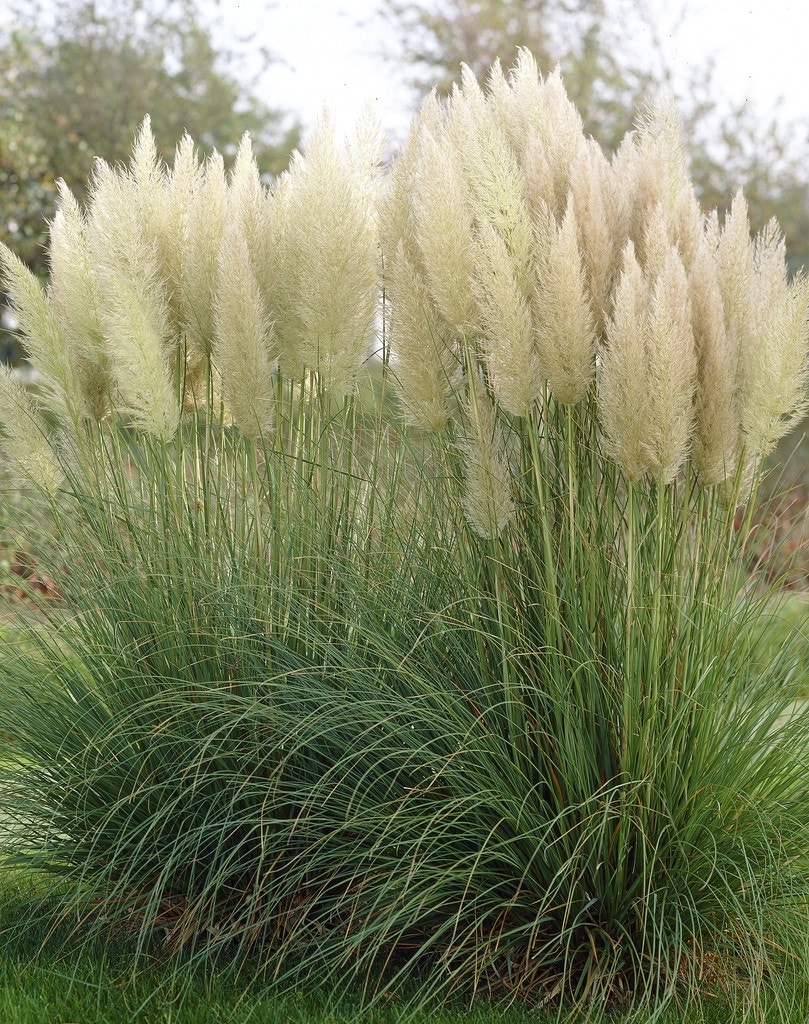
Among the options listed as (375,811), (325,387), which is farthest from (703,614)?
(325,387)

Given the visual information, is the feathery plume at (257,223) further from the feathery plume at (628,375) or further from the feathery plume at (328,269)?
the feathery plume at (628,375)

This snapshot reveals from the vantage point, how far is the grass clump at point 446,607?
254cm

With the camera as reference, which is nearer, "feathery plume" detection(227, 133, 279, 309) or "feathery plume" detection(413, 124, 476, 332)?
"feathery plume" detection(413, 124, 476, 332)

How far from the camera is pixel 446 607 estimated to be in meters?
2.56

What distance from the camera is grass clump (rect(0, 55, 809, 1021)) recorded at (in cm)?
254

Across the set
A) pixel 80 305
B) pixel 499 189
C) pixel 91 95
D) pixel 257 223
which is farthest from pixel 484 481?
pixel 91 95

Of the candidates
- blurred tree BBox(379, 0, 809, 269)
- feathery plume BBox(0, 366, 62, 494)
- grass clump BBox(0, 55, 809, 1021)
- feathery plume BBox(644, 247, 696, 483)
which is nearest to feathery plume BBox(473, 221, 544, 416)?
grass clump BBox(0, 55, 809, 1021)

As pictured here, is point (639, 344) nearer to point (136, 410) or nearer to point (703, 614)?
point (703, 614)

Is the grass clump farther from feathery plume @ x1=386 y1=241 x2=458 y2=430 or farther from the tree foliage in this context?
the tree foliage

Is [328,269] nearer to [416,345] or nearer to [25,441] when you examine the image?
[416,345]

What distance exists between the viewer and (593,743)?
260 centimetres

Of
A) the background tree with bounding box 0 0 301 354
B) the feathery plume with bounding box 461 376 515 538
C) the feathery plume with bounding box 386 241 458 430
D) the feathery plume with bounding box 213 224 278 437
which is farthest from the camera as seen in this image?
the background tree with bounding box 0 0 301 354

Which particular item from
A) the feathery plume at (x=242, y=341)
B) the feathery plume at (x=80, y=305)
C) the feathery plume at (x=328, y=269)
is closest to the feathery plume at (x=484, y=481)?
the feathery plume at (x=328, y=269)

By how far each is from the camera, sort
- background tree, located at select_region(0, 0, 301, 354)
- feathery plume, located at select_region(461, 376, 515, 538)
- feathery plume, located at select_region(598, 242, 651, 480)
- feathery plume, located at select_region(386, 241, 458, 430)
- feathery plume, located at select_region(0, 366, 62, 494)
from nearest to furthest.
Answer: feathery plume, located at select_region(598, 242, 651, 480) < feathery plume, located at select_region(461, 376, 515, 538) < feathery plume, located at select_region(386, 241, 458, 430) < feathery plume, located at select_region(0, 366, 62, 494) < background tree, located at select_region(0, 0, 301, 354)
